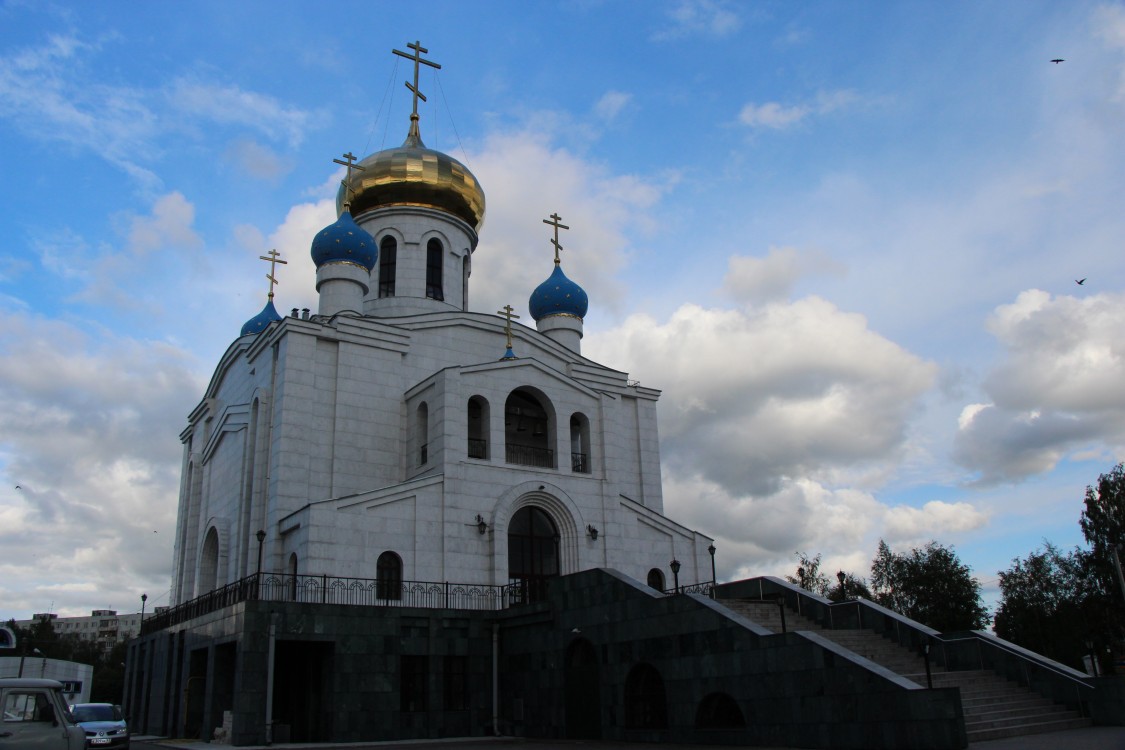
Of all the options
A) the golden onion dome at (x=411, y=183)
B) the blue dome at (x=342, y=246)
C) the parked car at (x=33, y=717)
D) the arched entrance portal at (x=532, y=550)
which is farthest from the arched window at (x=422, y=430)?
the parked car at (x=33, y=717)

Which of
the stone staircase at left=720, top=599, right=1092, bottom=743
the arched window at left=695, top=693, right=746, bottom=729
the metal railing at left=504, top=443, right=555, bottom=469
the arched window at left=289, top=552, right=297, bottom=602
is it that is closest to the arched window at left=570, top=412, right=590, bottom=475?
the metal railing at left=504, top=443, right=555, bottom=469

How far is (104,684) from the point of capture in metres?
61.7

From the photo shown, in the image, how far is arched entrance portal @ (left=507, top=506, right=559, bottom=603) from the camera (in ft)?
71.2

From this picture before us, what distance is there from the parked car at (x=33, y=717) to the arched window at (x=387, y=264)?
19376mm

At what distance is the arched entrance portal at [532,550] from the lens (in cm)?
2170

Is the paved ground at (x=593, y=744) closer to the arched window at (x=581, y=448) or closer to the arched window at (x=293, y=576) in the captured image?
the arched window at (x=293, y=576)

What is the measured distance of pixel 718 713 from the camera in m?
14.1

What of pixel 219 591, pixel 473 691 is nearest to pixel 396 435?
pixel 219 591

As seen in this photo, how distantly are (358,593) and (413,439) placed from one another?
191 inches

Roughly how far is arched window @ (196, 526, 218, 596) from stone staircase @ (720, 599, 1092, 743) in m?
17.0

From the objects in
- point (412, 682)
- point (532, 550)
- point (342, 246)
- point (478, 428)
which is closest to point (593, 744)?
point (412, 682)

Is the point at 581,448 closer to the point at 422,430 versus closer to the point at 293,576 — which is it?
the point at 422,430

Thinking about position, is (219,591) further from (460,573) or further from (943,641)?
(943,641)

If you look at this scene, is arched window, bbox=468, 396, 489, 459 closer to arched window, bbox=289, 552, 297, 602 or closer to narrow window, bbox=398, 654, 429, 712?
arched window, bbox=289, 552, 297, 602
